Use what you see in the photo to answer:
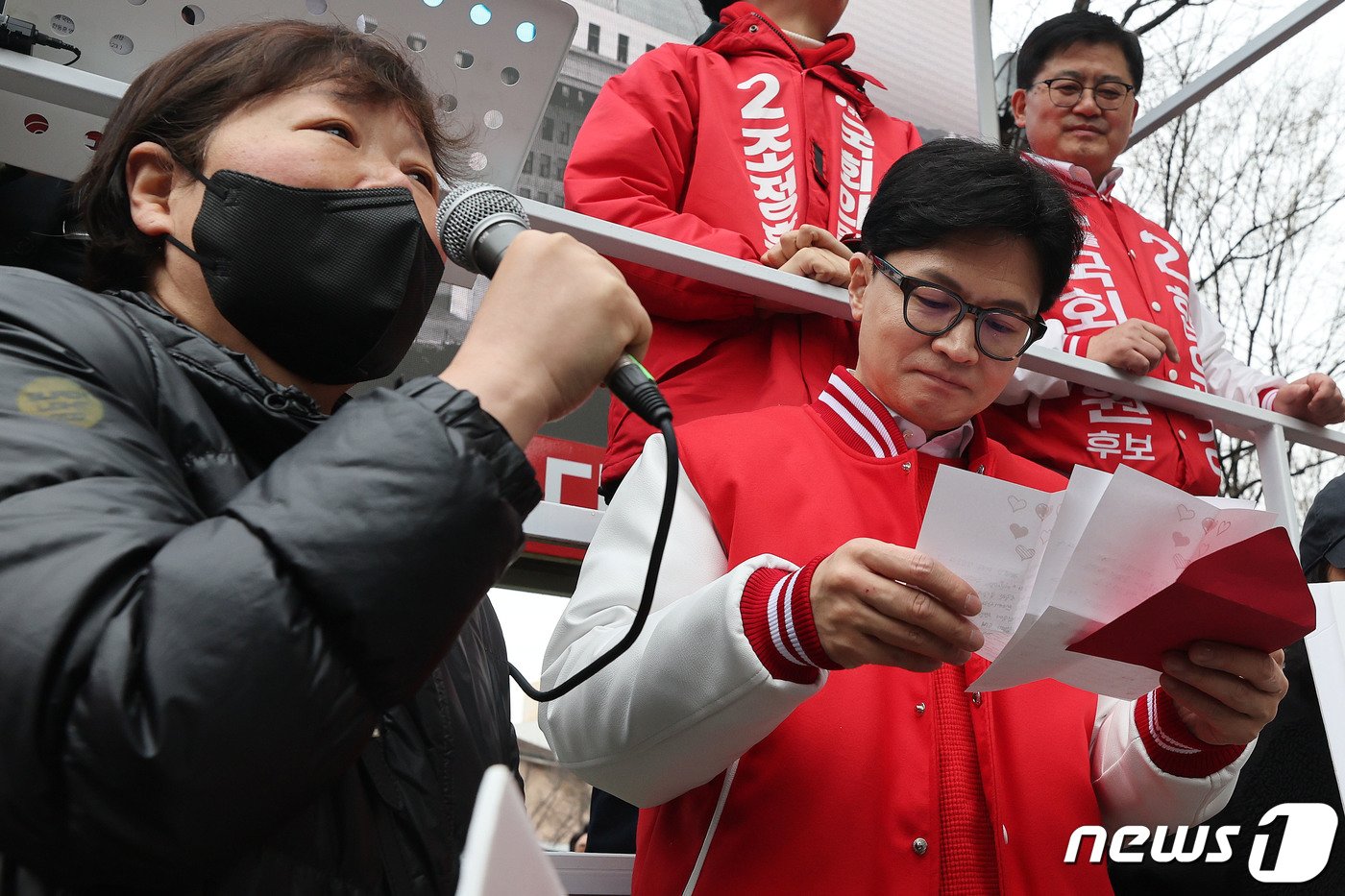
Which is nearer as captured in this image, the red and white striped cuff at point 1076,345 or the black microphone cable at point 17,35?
the black microphone cable at point 17,35

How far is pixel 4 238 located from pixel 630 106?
122 cm

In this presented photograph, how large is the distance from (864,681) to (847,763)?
13 centimetres

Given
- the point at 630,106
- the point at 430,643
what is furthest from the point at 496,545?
the point at 630,106

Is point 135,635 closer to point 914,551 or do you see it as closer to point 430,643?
point 430,643

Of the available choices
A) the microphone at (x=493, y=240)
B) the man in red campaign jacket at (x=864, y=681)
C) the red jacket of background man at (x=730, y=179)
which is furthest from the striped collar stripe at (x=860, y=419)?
the microphone at (x=493, y=240)

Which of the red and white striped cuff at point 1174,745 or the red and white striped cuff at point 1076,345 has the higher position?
the red and white striped cuff at point 1076,345

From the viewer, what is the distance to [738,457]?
1.88m

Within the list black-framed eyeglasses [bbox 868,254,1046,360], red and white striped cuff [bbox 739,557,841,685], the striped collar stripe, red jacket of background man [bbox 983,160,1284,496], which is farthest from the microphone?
red jacket of background man [bbox 983,160,1284,496]

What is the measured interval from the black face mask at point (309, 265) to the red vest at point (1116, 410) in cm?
170

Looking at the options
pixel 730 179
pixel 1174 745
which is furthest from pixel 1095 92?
pixel 1174 745

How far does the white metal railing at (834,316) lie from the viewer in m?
2.29

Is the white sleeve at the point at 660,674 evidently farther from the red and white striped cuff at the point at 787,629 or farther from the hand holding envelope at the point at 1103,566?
the hand holding envelope at the point at 1103,566

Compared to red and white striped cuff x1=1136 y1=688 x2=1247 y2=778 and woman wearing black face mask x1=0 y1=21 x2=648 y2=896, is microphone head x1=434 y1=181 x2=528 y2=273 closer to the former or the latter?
woman wearing black face mask x1=0 y1=21 x2=648 y2=896

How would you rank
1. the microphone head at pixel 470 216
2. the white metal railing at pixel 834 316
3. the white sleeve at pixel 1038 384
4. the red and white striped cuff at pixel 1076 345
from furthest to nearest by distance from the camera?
the red and white striped cuff at pixel 1076 345 < the white sleeve at pixel 1038 384 < the white metal railing at pixel 834 316 < the microphone head at pixel 470 216
